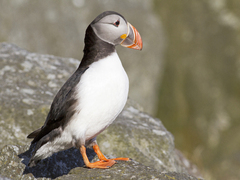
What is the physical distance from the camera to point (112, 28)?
409cm

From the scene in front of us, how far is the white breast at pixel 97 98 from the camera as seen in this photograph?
12.7ft

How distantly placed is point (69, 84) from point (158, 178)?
5.18ft

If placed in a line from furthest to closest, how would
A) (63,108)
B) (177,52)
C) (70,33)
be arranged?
(177,52) < (70,33) < (63,108)

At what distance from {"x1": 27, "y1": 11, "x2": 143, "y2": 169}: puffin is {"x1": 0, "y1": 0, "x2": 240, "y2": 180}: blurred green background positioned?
6334mm

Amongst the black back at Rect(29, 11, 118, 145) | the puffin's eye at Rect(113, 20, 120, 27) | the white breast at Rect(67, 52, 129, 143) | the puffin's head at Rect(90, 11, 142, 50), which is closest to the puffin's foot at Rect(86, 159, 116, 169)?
the white breast at Rect(67, 52, 129, 143)

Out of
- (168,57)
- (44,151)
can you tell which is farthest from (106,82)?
(168,57)

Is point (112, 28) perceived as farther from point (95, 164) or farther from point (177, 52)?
point (177, 52)

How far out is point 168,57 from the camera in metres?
12.1

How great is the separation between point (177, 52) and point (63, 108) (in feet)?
27.5

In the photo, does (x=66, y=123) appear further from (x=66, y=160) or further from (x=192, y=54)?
(x=192, y=54)

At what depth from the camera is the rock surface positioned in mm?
4121

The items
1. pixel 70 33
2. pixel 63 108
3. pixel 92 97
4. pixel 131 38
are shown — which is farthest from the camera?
pixel 70 33

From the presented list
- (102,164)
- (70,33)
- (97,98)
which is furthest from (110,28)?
(70,33)

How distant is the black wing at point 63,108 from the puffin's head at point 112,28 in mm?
517
